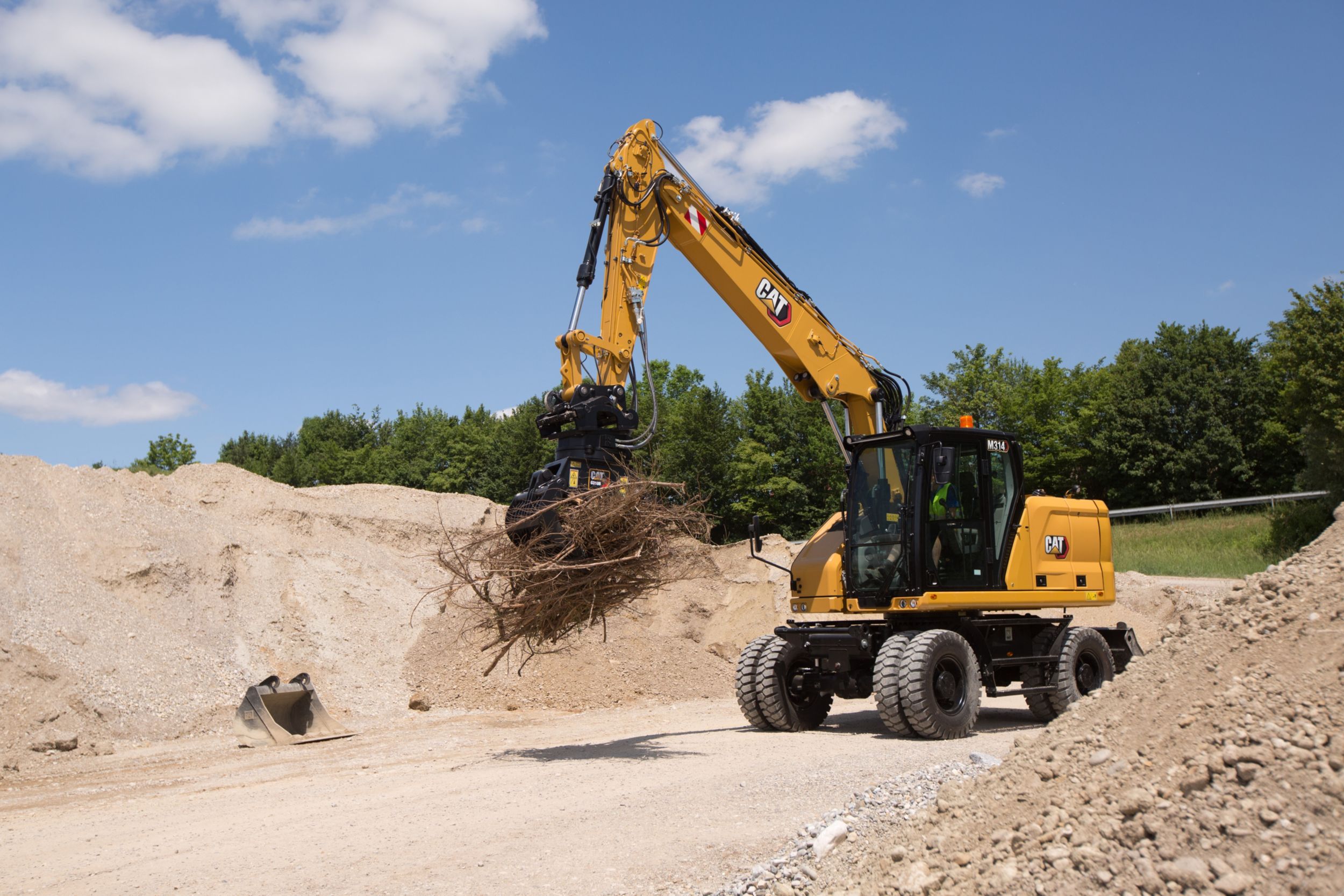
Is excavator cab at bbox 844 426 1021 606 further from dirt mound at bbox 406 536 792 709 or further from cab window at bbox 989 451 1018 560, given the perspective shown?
dirt mound at bbox 406 536 792 709

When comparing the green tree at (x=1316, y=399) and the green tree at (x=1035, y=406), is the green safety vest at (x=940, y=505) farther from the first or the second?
the green tree at (x=1035, y=406)

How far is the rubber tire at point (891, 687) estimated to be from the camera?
28.7ft

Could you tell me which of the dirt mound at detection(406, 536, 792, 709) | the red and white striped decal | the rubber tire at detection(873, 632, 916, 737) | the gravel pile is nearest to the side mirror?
the rubber tire at detection(873, 632, 916, 737)

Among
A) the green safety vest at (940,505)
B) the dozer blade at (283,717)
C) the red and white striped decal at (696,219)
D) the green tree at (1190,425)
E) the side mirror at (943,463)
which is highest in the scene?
the green tree at (1190,425)

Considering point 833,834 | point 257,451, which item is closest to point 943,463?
point 833,834

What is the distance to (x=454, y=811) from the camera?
6637mm

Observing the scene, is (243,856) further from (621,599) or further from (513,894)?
(621,599)

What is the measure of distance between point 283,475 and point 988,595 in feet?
186

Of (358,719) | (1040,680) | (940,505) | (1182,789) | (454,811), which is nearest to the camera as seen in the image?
(1182,789)

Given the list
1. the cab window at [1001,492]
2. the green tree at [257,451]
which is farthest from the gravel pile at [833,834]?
the green tree at [257,451]

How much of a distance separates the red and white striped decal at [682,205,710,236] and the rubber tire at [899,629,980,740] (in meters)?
4.49

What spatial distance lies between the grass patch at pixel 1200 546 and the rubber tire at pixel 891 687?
65.1 ft

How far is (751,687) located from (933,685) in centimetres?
181

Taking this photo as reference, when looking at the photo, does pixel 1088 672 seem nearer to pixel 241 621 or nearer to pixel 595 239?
pixel 595 239
